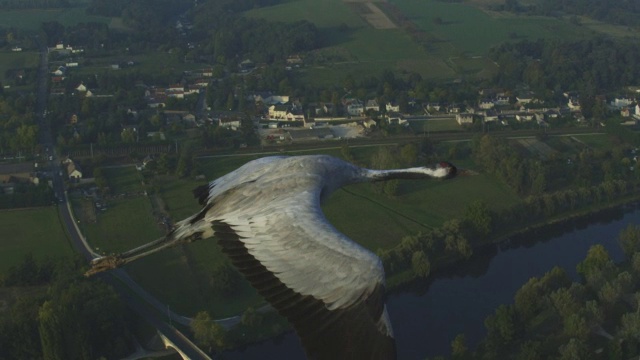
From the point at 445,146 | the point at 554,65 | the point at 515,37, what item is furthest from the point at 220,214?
the point at 515,37

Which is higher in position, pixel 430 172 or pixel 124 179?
pixel 430 172

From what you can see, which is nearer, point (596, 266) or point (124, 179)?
point (596, 266)

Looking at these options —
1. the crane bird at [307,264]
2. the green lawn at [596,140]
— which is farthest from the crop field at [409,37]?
the crane bird at [307,264]

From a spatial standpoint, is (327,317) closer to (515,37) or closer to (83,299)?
(83,299)

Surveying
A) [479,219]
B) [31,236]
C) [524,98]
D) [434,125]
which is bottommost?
[524,98]

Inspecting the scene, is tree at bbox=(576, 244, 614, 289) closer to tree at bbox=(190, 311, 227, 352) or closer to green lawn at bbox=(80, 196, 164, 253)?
tree at bbox=(190, 311, 227, 352)

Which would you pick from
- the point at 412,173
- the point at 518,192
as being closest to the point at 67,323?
the point at 412,173

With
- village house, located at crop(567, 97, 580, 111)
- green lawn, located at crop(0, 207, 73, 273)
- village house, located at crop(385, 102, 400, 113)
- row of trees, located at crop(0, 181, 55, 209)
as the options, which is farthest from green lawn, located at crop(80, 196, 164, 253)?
village house, located at crop(567, 97, 580, 111)

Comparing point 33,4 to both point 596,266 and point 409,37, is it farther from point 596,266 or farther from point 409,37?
point 596,266
